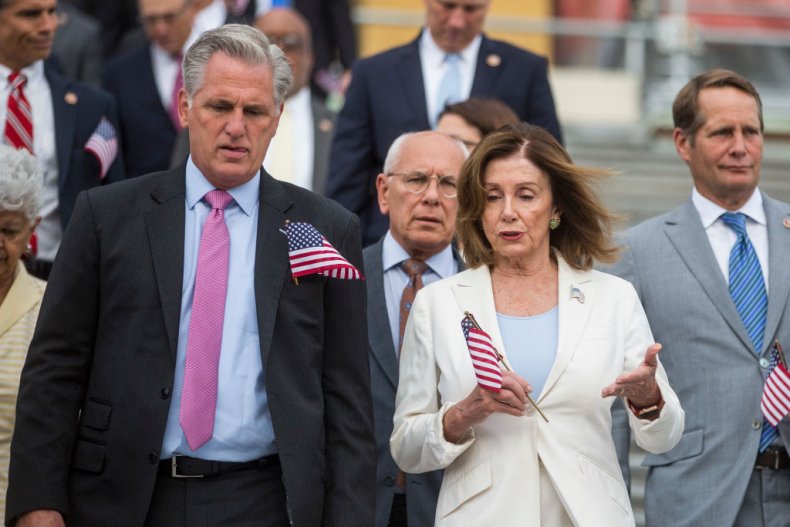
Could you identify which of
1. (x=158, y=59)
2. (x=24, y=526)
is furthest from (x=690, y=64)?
(x=24, y=526)

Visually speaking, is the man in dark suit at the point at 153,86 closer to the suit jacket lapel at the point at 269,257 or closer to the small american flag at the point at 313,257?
the suit jacket lapel at the point at 269,257

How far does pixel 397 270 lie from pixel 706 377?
1.20 meters

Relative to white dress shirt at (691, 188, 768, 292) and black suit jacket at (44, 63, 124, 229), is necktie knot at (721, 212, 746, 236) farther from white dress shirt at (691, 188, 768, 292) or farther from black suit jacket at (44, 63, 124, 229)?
black suit jacket at (44, 63, 124, 229)

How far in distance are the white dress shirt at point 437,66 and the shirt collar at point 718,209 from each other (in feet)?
6.12

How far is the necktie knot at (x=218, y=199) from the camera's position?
4.73m

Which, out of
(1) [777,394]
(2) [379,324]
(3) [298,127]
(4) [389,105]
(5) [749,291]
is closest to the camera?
(1) [777,394]

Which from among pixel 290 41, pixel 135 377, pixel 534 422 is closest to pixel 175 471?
pixel 135 377

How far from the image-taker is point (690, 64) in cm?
1498

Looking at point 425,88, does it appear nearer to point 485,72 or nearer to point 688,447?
point 485,72

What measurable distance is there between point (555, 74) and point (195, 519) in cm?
1105

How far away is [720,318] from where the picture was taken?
19.3 feet

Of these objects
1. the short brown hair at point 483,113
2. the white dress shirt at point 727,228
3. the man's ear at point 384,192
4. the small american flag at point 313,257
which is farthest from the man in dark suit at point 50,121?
the white dress shirt at point 727,228

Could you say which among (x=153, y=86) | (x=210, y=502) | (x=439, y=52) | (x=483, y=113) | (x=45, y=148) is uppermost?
(x=439, y=52)

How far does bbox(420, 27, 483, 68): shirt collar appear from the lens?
7.89 metres
